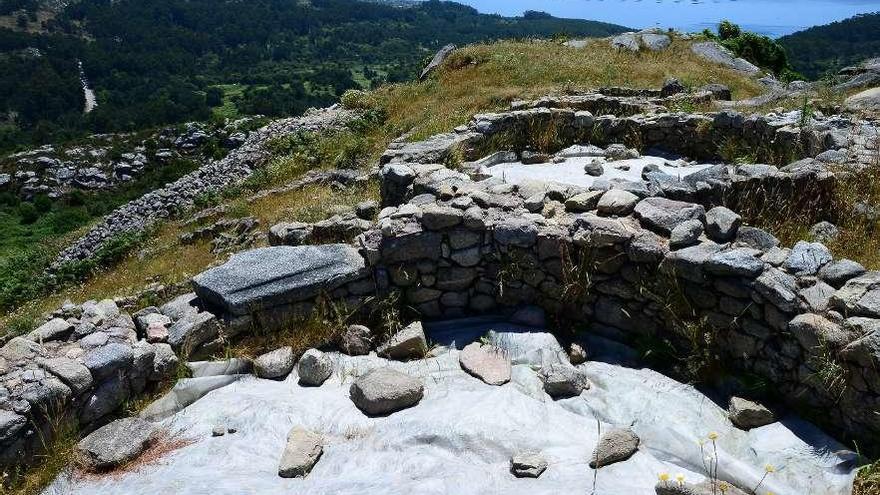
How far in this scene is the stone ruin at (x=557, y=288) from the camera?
16.6 feet

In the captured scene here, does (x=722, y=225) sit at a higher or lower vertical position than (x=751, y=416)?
higher

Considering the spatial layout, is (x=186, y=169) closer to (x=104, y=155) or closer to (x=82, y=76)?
(x=104, y=155)

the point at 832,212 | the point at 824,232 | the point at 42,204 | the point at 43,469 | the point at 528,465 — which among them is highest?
the point at 832,212

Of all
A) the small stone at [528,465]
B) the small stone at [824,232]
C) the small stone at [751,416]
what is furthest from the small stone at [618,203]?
the small stone at [528,465]

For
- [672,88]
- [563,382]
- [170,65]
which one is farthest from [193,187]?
[170,65]

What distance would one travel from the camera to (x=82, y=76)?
115812 mm

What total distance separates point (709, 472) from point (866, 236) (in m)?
4.10

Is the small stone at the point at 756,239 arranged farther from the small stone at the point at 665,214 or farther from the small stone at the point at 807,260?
the small stone at the point at 665,214

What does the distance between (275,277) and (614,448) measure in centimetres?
370

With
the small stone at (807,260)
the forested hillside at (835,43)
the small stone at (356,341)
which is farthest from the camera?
the forested hillside at (835,43)

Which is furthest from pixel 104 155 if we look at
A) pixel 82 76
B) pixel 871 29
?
pixel 82 76

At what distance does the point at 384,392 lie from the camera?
17.9 ft

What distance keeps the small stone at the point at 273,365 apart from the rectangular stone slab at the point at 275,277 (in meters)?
0.53

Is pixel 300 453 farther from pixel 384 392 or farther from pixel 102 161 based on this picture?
pixel 102 161
